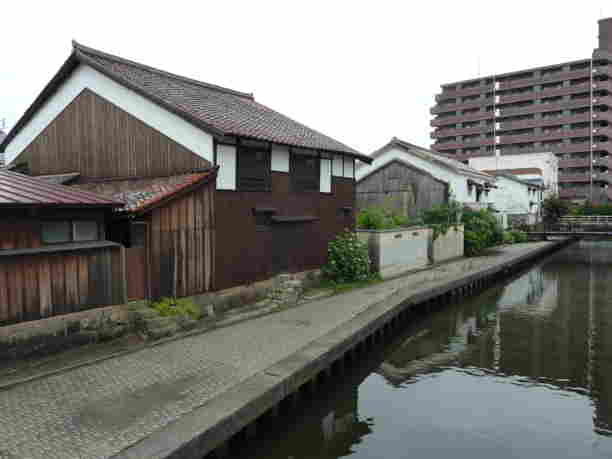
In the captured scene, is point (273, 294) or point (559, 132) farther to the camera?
point (559, 132)

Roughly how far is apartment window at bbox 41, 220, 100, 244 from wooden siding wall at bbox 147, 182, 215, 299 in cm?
134

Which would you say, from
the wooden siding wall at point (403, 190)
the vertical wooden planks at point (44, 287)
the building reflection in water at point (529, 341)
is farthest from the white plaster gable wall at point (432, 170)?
the vertical wooden planks at point (44, 287)

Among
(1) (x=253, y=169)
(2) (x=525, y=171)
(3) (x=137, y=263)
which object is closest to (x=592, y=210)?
(2) (x=525, y=171)

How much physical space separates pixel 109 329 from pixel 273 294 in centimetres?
583

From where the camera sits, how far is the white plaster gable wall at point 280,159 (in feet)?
48.2

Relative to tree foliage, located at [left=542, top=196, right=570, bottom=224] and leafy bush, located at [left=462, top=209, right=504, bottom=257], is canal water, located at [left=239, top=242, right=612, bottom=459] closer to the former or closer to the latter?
leafy bush, located at [left=462, top=209, right=504, bottom=257]

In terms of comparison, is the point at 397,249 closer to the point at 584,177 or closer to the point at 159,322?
the point at 159,322

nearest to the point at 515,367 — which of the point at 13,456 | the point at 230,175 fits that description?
the point at 230,175

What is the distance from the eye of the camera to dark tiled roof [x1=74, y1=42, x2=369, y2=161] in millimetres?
12859

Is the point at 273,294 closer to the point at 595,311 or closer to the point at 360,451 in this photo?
the point at 360,451

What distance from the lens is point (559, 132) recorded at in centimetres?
7012

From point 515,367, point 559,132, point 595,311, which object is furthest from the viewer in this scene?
point 559,132

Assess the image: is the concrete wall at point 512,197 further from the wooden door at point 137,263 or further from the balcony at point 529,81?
the wooden door at point 137,263

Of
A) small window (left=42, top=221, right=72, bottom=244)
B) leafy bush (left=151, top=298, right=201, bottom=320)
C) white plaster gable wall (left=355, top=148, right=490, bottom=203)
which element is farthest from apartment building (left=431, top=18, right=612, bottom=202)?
small window (left=42, top=221, right=72, bottom=244)
